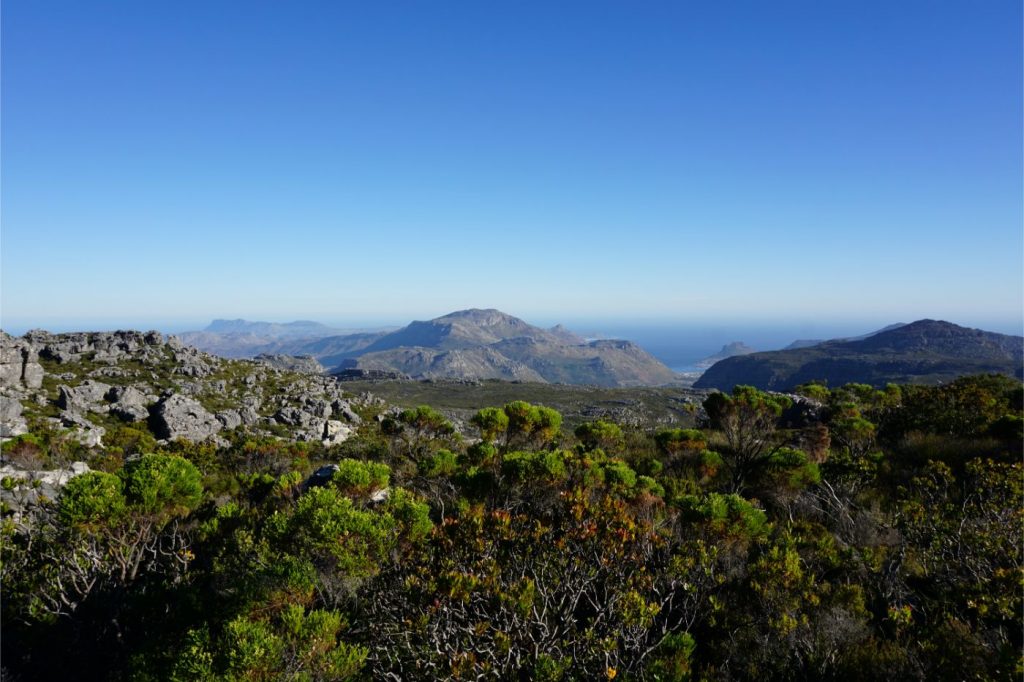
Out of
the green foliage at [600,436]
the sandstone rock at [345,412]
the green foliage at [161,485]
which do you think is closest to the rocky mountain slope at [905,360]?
the sandstone rock at [345,412]

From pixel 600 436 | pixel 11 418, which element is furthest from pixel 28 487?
pixel 600 436

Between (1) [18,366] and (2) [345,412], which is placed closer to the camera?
(1) [18,366]

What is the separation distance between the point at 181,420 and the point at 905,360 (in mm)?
193662

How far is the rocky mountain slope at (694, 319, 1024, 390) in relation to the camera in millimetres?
136625

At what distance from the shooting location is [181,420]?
39938 mm

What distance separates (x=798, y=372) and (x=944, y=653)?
202 meters

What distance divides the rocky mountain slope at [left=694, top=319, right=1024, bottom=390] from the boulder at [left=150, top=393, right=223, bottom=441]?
517 ft

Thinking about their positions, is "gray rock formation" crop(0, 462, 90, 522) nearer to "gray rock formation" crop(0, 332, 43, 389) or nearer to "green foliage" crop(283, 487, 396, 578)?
"green foliage" crop(283, 487, 396, 578)

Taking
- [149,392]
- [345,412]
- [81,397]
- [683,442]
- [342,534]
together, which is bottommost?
[345,412]

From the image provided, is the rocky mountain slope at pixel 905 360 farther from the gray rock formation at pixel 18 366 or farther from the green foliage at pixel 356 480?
the gray rock formation at pixel 18 366

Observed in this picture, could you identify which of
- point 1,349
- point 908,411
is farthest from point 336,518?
point 1,349

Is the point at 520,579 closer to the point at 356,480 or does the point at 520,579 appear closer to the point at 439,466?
the point at 356,480

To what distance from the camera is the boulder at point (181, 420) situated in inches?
1540

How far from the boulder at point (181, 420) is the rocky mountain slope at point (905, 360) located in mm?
157498
